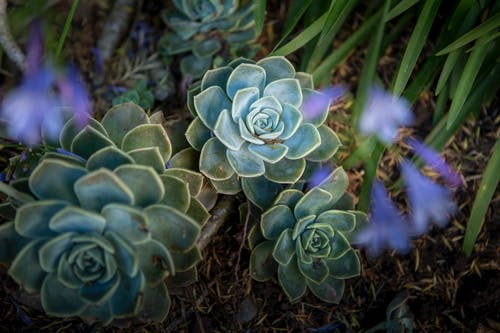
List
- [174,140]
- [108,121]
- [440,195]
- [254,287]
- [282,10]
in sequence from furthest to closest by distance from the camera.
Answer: [282,10], [440,195], [254,287], [174,140], [108,121]

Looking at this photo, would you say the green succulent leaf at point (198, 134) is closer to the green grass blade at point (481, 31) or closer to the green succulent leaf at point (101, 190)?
the green succulent leaf at point (101, 190)

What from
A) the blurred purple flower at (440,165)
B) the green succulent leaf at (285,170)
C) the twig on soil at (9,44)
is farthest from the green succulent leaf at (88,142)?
the blurred purple flower at (440,165)

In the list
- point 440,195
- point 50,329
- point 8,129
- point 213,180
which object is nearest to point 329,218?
point 213,180

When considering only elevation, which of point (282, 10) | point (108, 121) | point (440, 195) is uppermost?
point (282, 10)

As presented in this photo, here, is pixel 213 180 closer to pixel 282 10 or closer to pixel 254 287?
pixel 254 287

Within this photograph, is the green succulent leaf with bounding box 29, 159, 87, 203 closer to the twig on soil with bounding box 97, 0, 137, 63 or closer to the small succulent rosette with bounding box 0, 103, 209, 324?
the small succulent rosette with bounding box 0, 103, 209, 324

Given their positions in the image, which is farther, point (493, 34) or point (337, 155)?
point (337, 155)

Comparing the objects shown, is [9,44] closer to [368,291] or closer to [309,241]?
[309,241]
